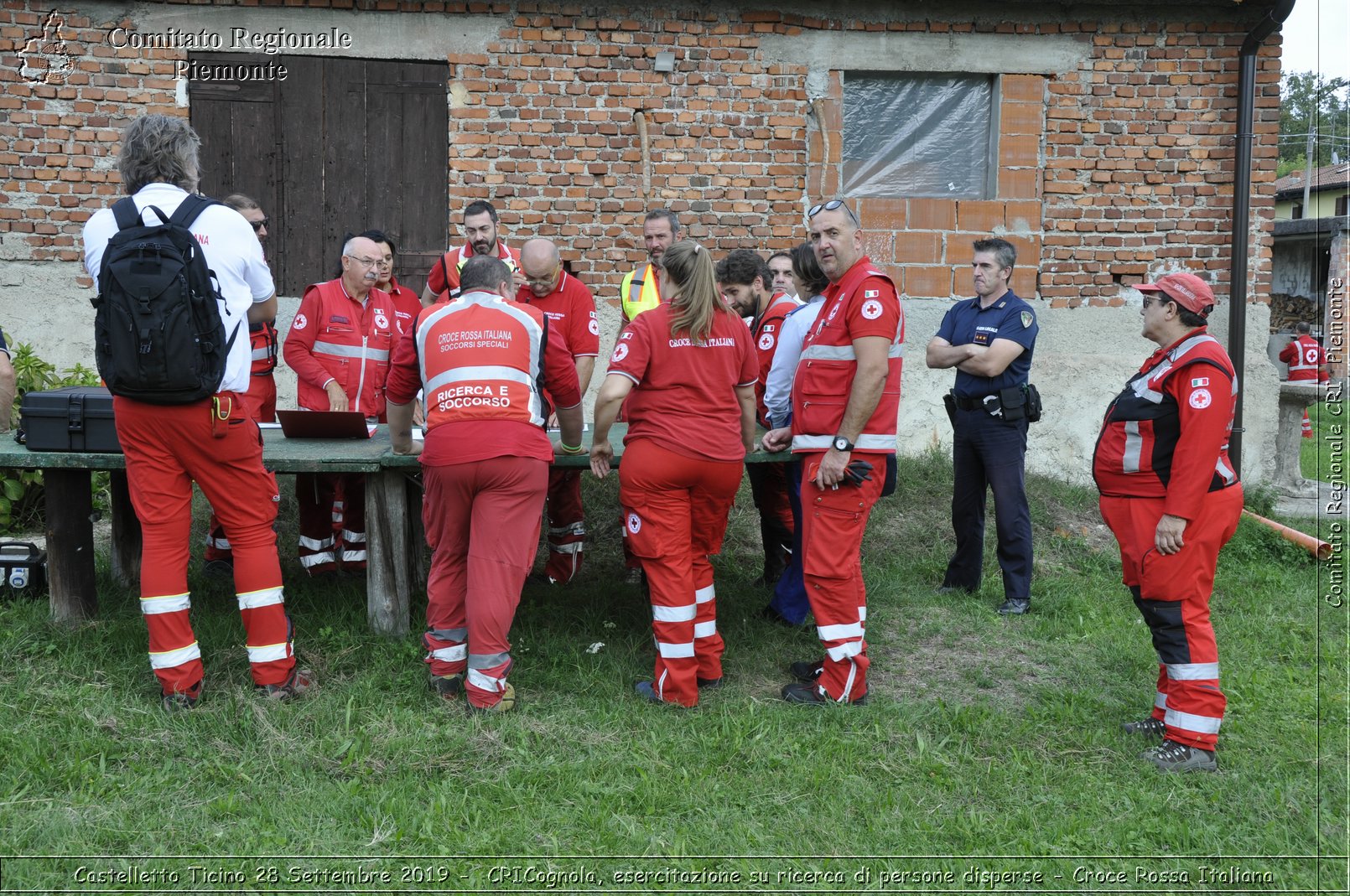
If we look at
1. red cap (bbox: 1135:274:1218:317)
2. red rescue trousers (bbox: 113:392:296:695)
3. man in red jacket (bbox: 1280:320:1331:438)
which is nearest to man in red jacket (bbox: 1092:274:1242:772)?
red cap (bbox: 1135:274:1218:317)

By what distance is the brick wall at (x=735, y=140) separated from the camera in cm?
815

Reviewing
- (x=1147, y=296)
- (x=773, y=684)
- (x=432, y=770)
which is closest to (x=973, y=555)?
(x=773, y=684)

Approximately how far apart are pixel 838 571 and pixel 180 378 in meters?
2.81

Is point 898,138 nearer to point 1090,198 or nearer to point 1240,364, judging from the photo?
point 1090,198

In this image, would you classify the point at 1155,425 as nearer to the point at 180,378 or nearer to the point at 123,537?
the point at 180,378

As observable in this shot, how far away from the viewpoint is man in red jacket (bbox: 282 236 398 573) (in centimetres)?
Result: 639

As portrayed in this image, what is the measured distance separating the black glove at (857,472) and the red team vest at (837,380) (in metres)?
0.09

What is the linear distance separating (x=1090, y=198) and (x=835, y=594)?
5968 mm

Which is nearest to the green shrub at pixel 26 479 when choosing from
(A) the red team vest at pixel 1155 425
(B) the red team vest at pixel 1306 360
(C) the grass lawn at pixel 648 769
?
(C) the grass lawn at pixel 648 769

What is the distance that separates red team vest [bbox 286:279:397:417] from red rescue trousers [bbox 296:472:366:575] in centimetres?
49

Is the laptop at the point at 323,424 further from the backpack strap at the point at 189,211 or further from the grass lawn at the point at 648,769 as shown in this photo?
the backpack strap at the point at 189,211

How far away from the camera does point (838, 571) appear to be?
15.0 ft

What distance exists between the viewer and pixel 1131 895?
3.30 metres

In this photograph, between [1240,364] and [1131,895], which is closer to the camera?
Result: [1131,895]
